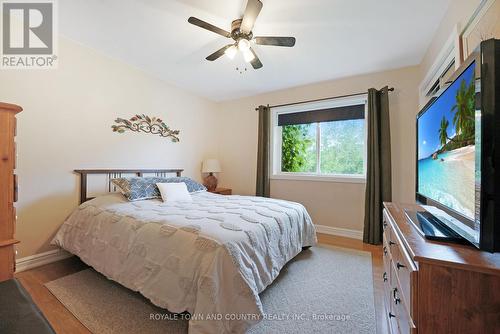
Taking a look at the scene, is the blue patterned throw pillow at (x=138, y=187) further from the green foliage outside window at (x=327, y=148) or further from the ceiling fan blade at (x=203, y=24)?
the green foliage outside window at (x=327, y=148)

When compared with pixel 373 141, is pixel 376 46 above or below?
above

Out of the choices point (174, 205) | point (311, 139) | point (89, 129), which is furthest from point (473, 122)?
point (89, 129)

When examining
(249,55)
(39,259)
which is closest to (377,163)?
(249,55)

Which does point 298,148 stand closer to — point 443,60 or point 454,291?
point 443,60

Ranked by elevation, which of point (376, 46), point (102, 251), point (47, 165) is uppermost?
point (376, 46)

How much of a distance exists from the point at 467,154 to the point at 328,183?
103 inches

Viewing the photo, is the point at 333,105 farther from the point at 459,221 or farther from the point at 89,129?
the point at 89,129

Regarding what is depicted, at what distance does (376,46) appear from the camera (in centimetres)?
244

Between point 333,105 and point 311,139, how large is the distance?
65cm

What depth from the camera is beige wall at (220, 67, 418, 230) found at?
288cm

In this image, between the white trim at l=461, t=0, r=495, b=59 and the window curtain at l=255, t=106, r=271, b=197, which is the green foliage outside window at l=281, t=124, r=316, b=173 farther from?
the white trim at l=461, t=0, r=495, b=59

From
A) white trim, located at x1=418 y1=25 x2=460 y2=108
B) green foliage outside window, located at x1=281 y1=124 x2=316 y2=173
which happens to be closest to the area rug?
green foliage outside window, located at x1=281 y1=124 x2=316 y2=173

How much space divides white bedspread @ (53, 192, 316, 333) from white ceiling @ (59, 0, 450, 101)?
1849mm

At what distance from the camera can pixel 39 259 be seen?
2229 mm
